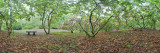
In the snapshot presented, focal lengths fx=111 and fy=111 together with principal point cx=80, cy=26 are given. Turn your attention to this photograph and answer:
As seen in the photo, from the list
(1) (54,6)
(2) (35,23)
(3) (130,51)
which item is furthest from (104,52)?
(2) (35,23)

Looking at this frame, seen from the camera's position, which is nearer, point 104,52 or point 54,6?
point 104,52

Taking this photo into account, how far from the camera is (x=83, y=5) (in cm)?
682

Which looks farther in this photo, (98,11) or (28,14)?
(28,14)

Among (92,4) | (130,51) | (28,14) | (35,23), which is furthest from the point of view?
(35,23)

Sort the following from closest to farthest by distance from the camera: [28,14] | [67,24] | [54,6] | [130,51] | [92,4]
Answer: [130,51], [92,4], [54,6], [28,14], [67,24]

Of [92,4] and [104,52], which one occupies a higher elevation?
[92,4]

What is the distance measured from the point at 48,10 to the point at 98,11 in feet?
16.8

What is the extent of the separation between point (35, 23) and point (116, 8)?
24.6 metres

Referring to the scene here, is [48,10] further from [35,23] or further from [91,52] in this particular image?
[35,23]

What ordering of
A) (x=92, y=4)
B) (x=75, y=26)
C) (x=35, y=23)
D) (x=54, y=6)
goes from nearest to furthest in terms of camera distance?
1. (x=92, y=4)
2. (x=54, y=6)
3. (x=75, y=26)
4. (x=35, y=23)

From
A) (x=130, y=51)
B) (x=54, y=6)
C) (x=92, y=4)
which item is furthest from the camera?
(x=54, y=6)

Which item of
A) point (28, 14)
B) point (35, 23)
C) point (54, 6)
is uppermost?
point (54, 6)

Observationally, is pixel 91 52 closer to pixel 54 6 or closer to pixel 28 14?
pixel 54 6

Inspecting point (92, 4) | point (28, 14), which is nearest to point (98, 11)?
point (92, 4)
